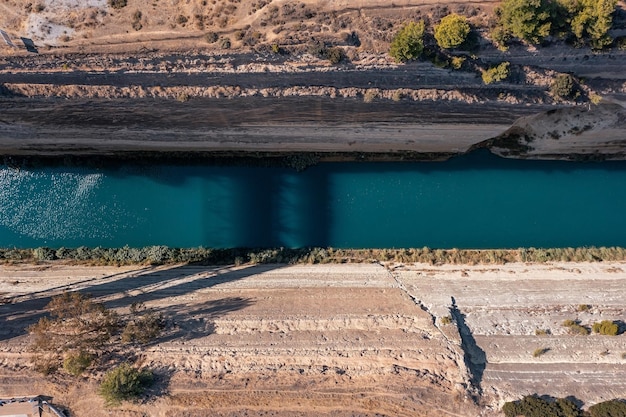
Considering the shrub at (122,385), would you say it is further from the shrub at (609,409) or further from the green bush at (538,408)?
the shrub at (609,409)

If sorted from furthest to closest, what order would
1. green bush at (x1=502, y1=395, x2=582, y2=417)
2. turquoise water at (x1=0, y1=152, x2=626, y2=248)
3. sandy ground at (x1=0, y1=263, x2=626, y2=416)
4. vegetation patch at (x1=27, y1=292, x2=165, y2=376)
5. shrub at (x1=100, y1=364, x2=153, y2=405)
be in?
1. turquoise water at (x1=0, y1=152, x2=626, y2=248)
2. vegetation patch at (x1=27, y1=292, x2=165, y2=376)
3. sandy ground at (x1=0, y1=263, x2=626, y2=416)
4. green bush at (x1=502, y1=395, x2=582, y2=417)
5. shrub at (x1=100, y1=364, x2=153, y2=405)

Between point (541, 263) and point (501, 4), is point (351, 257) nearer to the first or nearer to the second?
point (541, 263)

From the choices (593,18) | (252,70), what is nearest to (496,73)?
(593,18)

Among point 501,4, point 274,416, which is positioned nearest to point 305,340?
point 274,416

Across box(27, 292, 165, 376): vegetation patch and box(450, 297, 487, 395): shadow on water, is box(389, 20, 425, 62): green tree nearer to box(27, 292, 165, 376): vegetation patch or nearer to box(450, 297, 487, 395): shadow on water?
box(450, 297, 487, 395): shadow on water

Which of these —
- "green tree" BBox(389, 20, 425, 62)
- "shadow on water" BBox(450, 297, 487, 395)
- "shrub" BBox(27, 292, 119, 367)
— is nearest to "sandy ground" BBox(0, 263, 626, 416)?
"shadow on water" BBox(450, 297, 487, 395)

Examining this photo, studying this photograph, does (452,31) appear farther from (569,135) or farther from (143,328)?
(143,328)
